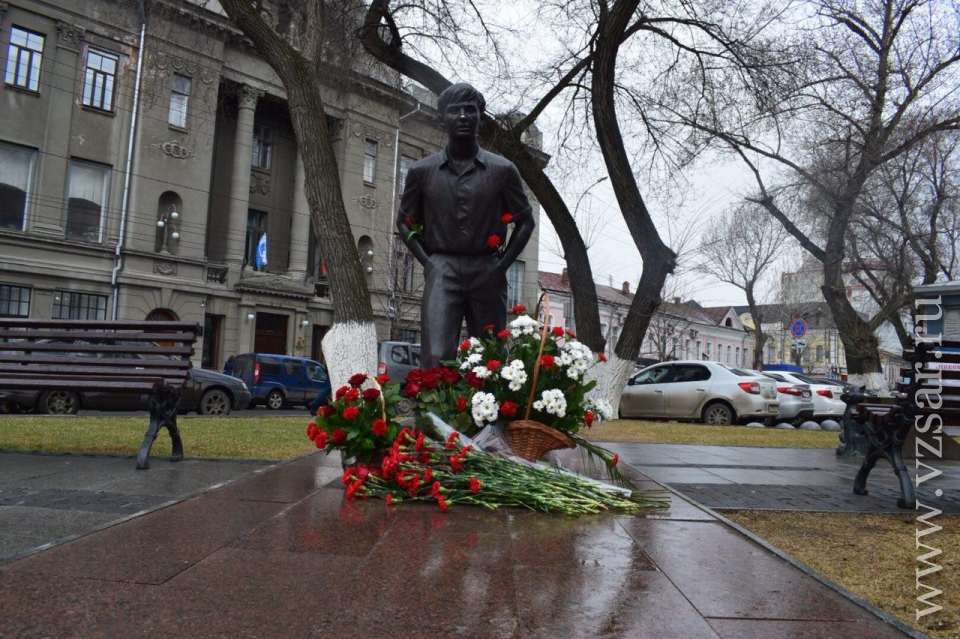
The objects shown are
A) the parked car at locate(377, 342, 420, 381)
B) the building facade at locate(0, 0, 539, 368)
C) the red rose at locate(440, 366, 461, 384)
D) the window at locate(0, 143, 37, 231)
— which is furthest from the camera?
the building facade at locate(0, 0, 539, 368)

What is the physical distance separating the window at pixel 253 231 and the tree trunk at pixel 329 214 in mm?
20621

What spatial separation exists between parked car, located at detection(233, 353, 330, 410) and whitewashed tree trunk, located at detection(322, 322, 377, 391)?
1005 centimetres

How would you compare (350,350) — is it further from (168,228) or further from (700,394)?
(168,228)

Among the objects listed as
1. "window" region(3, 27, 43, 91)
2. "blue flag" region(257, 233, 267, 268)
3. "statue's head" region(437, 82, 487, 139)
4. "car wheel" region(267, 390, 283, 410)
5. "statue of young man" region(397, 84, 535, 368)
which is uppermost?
"window" region(3, 27, 43, 91)

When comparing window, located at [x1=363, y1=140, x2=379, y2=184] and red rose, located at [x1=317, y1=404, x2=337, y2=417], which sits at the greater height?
Answer: window, located at [x1=363, y1=140, x2=379, y2=184]

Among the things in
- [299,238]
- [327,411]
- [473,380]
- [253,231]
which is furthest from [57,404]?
[253,231]

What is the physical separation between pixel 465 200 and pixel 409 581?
3.09m

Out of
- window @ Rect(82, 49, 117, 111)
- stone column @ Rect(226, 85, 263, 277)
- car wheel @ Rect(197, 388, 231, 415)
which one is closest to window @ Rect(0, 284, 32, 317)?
window @ Rect(82, 49, 117, 111)

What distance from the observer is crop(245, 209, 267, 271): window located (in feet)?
99.6

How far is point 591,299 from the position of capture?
47.5ft

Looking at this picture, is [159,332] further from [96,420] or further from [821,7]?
[821,7]

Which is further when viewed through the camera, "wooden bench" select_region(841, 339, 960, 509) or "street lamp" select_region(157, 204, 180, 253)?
"street lamp" select_region(157, 204, 180, 253)

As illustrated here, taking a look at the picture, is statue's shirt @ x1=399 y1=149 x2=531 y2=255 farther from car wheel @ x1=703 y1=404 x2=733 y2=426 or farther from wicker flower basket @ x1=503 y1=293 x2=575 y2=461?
car wheel @ x1=703 y1=404 x2=733 y2=426

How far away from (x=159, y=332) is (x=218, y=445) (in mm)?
1495
